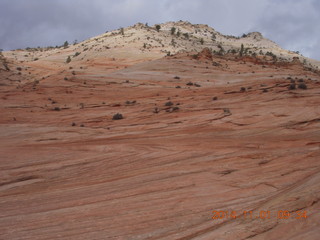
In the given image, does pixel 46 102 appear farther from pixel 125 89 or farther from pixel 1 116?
pixel 125 89

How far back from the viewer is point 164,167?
6.61 m

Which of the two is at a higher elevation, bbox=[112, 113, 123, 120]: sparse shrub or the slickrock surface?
bbox=[112, 113, 123, 120]: sparse shrub

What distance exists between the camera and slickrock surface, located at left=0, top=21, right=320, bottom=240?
4.62 meters

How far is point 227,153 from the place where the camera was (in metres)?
7.06

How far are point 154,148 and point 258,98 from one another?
23.2ft

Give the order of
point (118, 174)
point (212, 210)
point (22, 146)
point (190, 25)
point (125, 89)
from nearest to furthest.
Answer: point (212, 210) < point (118, 174) < point (22, 146) < point (125, 89) < point (190, 25)

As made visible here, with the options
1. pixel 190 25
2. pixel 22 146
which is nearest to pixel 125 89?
pixel 22 146
